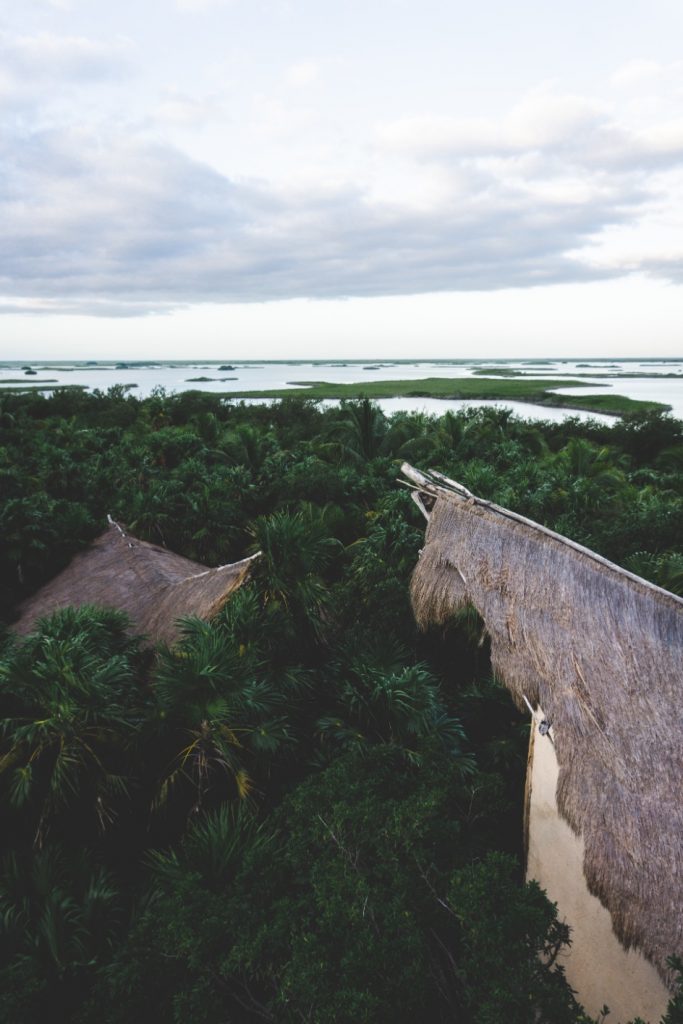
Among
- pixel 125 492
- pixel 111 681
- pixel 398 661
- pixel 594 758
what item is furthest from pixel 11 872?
pixel 125 492

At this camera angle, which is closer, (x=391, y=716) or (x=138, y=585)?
(x=391, y=716)

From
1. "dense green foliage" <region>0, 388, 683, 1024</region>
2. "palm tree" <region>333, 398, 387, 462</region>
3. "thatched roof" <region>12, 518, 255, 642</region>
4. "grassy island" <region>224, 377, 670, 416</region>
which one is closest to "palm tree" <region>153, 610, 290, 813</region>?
"dense green foliage" <region>0, 388, 683, 1024</region>

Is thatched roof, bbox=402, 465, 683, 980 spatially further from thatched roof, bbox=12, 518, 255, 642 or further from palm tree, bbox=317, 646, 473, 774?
thatched roof, bbox=12, 518, 255, 642

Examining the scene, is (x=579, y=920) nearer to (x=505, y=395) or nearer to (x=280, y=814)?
(x=280, y=814)

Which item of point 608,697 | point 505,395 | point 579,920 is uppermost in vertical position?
point 608,697

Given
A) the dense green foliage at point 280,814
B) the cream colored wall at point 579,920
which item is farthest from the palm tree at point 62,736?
the cream colored wall at point 579,920

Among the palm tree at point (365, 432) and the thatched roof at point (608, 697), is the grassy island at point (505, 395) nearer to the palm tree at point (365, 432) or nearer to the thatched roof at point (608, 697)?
the palm tree at point (365, 432)

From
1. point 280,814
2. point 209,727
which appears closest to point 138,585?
point 209,727

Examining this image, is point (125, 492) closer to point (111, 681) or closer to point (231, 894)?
point (111, 681)
